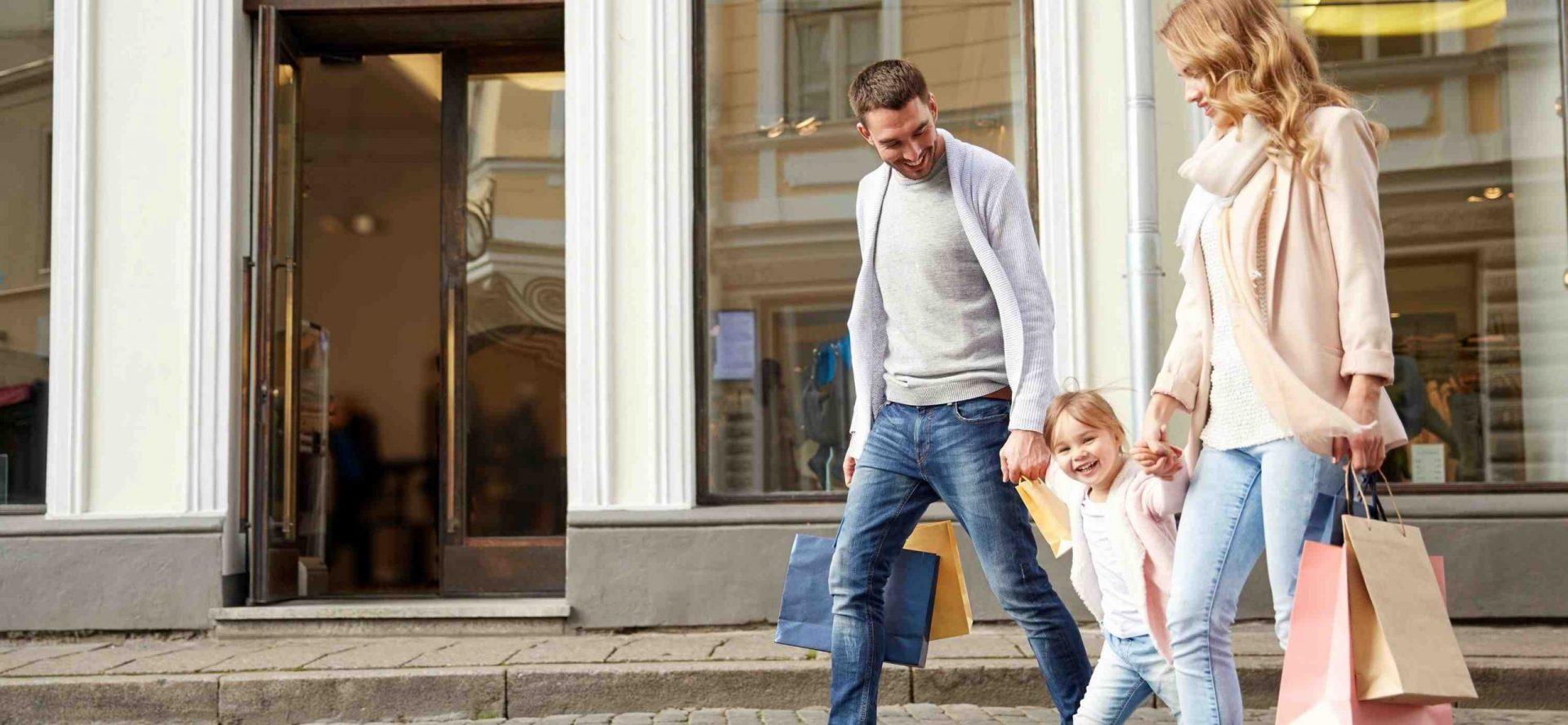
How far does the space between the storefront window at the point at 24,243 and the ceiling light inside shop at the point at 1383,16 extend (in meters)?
6.15

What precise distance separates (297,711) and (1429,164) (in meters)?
5.67

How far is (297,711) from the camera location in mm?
5953

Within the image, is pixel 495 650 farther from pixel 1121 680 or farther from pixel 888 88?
pixel 888 88

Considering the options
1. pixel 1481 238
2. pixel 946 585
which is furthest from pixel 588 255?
pixel 1481 238

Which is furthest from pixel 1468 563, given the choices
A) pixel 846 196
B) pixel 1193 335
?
pixel 1193 335

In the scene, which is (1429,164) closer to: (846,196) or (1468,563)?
(1468,563)

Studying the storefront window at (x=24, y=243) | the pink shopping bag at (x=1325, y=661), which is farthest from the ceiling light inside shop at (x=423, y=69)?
the pink shopping bag at (x=1325, y=661)

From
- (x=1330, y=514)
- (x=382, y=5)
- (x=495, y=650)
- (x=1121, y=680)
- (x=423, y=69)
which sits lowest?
(x=495, y=650)

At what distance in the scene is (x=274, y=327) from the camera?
7.66m

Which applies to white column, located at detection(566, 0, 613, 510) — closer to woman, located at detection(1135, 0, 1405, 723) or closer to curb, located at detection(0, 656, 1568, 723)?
curb, located at detection(0, 656, 1568, 723)

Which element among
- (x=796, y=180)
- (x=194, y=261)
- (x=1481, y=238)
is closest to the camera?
(x=194, y=261)

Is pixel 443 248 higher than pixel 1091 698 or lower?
higher

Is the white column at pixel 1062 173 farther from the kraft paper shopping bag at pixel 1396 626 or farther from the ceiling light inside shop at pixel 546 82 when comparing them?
the kraft paper shopping bag at pixel 1396 626

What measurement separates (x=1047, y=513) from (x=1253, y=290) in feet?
3.41
